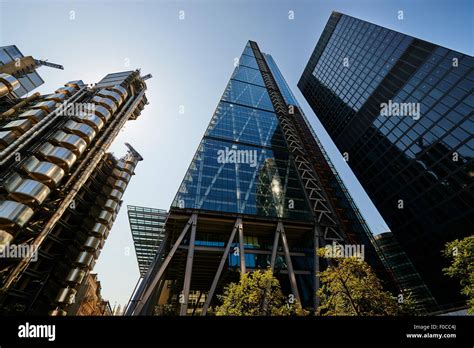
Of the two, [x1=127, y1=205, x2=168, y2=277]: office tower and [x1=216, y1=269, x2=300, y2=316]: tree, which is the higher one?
[x1=127, y1=205, x2=168, y2=277]: office tower

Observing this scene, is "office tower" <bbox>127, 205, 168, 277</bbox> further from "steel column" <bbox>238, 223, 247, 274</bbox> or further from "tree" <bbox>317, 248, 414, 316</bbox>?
"tree" <bbox>317, 248, 414, 316</bbox>

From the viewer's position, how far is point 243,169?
3578 centimetres

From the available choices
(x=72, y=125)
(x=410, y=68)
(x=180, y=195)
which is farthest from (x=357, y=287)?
(x=410, y=68)

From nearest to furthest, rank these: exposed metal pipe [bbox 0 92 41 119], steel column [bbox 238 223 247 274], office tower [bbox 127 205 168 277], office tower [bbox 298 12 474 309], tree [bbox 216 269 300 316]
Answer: tree [bbox 216 269 300 316] → exposed metal pipe [bbox 0 92 41 119] → steel column [bbox 238 223 247 274] → office tower [bbox 127 205 168 277] → office tower [bbox 298 12 474 309]

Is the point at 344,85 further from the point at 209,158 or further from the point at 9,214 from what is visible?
the point at 9,214

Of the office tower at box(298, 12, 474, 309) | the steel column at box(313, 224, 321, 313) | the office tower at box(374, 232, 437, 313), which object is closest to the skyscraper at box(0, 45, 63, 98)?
the steel column at box(313, 224, 321, 313)

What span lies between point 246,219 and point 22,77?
38.4 m

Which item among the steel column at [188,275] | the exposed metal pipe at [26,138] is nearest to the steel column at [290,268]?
the steel column at [188,275]

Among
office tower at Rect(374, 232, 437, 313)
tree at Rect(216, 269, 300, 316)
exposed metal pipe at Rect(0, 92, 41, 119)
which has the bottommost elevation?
tree at Rect(216, 269, 300, 316)

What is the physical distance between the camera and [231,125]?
44844 mm

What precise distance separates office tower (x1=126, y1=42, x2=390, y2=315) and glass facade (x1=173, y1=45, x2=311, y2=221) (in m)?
0.15

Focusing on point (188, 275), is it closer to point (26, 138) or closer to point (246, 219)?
point (246, 219)

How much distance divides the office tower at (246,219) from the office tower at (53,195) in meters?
A: 7.71

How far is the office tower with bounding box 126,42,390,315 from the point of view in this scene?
2602 cm
